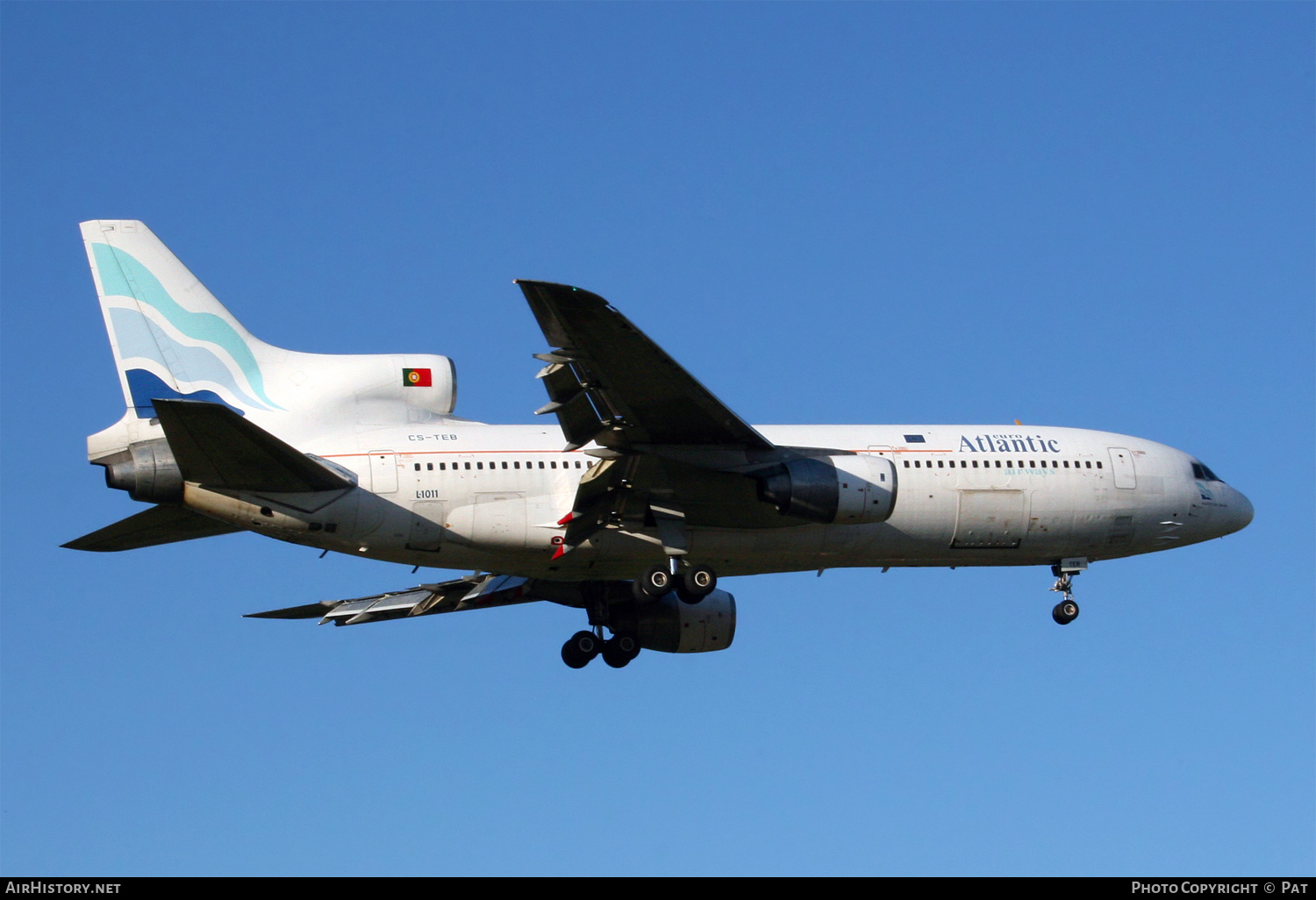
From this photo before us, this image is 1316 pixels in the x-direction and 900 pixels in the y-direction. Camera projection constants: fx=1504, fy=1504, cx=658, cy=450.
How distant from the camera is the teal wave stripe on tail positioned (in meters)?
25.8

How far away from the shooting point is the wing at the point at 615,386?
22000 mm

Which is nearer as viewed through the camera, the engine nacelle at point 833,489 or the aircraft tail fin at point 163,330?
the aircraft tail fin at point 163,330

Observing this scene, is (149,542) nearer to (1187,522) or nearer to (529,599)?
(529,599)

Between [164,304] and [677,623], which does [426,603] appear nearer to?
[677,623]

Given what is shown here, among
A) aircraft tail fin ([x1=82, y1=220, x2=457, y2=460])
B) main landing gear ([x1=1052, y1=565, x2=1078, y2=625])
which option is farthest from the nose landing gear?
aircraft tail fin ([x1=82, y1=220, x2=457, y2=460])

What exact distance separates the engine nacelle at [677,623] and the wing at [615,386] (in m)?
6.32

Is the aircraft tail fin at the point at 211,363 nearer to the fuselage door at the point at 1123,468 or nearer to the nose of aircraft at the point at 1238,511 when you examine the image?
the fuselage door at the point at 1123,468

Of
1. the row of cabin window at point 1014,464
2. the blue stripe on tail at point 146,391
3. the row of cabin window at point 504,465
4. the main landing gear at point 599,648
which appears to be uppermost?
the blue stripe on tail at point 146,391

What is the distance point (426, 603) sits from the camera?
106 feet

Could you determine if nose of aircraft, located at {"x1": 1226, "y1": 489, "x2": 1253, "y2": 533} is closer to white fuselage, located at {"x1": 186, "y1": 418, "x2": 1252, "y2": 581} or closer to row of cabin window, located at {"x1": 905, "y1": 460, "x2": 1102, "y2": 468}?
white fuselage, located at {"x1": 186, "y1": 418, "x2": 1252, "y2": 581}

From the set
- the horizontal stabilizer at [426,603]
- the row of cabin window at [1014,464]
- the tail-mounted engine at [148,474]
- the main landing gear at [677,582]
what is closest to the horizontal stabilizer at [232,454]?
the tail-mounted engine at [148,474]

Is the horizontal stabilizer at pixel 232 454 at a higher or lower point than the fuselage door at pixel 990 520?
higher

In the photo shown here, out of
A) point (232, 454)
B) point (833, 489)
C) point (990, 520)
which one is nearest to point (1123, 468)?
point (990, 520)
